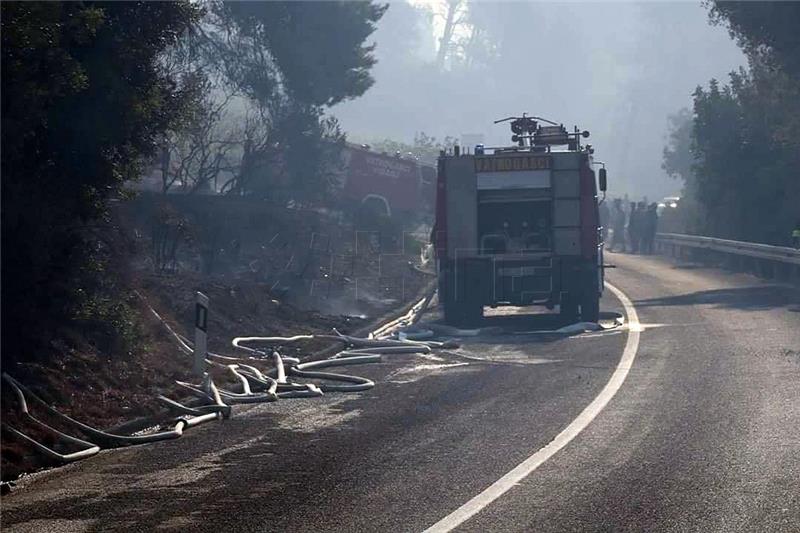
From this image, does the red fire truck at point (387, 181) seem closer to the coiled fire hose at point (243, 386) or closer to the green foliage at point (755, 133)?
the green foliage at point (755, 133)

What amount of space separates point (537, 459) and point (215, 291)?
432 inches

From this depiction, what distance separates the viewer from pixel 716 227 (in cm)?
3975

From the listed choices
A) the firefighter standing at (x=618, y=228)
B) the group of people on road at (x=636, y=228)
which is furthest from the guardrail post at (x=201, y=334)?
the firefighter standing at (x=618, y=228)

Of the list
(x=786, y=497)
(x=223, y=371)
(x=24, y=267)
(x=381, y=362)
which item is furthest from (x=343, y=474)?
(x=381, y=362)

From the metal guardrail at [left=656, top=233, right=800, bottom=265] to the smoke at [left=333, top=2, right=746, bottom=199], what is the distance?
6557 cm

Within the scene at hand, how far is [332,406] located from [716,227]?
29.5 m

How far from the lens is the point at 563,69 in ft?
406

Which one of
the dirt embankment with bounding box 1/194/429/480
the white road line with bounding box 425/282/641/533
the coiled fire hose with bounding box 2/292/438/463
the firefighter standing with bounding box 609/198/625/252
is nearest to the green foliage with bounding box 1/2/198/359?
the dirt embankment with bounding box 1/194/429/480

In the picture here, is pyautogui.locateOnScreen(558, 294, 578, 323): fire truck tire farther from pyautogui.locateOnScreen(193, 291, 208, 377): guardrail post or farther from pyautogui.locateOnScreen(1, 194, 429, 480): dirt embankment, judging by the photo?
pyautogui.locateOnScreen(193, 291, 208, 377): guardrail post

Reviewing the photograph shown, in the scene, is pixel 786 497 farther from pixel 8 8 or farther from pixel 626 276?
pixel 626 276

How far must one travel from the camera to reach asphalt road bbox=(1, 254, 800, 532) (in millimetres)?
7652

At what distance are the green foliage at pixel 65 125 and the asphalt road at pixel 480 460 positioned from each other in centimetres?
233

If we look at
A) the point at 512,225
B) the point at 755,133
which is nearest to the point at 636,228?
the point at 755,133

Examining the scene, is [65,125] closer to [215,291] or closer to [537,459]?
[537,459]
